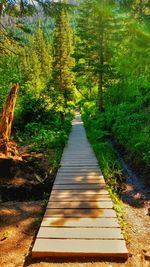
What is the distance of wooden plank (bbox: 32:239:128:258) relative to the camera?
4430 mm

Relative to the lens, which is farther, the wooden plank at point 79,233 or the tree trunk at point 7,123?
the tree trunk at point 7,123

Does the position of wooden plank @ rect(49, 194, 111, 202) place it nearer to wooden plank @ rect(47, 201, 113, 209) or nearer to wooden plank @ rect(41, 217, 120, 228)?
wooden plank @ rect(47, 201, 113, 209)

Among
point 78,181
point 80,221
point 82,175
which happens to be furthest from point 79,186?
point 80,221

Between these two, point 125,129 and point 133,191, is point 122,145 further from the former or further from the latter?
point 133,191

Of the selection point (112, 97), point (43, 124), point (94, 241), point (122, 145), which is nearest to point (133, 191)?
point (94, 241)

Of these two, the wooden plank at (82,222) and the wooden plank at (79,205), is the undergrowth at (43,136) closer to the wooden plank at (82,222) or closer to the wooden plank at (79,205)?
the wooden plank at (79,205)

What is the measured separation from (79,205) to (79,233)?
1.22 metres

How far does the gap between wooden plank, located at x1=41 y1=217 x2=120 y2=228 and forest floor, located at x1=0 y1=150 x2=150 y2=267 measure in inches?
11.6

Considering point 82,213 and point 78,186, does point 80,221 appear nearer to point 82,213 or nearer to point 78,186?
point 82,213

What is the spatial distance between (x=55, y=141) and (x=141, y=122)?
4376 mm

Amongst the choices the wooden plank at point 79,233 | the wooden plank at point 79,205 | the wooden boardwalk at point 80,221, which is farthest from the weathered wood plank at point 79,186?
the wooden plank at point 79,233

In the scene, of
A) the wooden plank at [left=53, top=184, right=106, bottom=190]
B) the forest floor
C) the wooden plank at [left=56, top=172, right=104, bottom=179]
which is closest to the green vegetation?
the wooden plank at [left=56, top=172, right=104, bottom=179]

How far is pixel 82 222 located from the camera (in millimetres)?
5395

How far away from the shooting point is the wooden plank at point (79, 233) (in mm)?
4871
